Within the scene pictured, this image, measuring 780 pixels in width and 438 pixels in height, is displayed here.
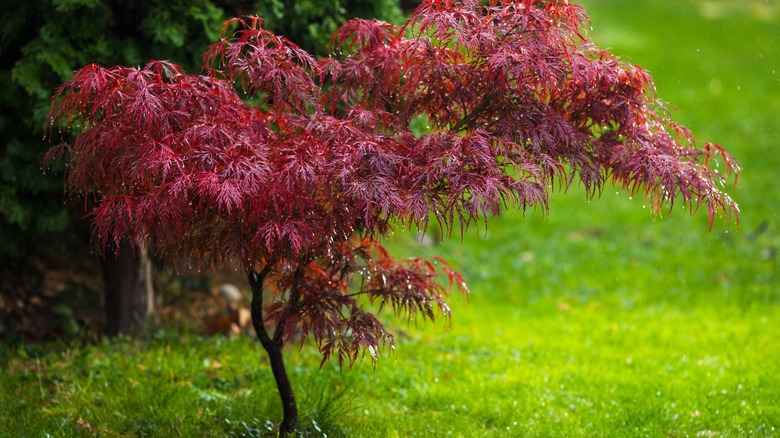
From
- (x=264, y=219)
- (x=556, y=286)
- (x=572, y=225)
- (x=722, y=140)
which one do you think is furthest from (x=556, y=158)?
(x=722, y=140)

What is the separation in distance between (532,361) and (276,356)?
2679 mm

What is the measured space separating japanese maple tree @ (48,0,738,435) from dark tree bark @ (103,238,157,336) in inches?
104

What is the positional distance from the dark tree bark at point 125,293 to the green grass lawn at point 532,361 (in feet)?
0.71

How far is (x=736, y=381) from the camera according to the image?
5680mm

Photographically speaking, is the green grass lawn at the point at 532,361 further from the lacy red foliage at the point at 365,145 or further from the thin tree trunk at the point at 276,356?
the lacy red foliage at the point at 365,145

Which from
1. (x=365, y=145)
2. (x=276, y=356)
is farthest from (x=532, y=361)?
(x=365, y=145)

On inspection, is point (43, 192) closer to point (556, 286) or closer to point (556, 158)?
point (556, 158)

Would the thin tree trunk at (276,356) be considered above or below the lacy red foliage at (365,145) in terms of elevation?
below

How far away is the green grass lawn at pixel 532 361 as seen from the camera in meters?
5.00

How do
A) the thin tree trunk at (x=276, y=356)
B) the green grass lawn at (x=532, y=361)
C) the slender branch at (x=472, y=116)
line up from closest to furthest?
the slender branch at (x=472, y=116) < the thin tree trunk at (x=276, y=356) < the green grass lawn at (x=532, y=361)

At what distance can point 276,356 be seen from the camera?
452 centimetres

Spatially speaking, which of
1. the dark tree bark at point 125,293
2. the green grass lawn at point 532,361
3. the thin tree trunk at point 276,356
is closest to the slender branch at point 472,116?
the thin tree trunk at point 276,356

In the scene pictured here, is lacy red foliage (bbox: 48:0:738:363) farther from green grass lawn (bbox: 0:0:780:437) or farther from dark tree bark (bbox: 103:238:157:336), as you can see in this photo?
dark tree bark (bbox: 103:238:157:336)

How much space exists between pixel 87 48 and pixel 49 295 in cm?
278
